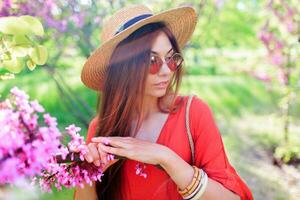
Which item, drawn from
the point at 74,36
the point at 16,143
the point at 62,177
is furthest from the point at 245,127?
the point at 16,143

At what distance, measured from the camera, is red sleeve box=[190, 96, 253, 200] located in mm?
2189

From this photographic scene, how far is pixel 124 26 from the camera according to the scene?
2.26m

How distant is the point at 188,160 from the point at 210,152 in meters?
0.12

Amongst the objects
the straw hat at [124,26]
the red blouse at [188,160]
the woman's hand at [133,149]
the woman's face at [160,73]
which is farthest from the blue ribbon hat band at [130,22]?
the woman's hand at [133,149]

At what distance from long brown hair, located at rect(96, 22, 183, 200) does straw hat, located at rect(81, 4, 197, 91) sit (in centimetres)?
4

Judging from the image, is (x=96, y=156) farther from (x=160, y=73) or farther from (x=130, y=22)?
(x=130, y=22)

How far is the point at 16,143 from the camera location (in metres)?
0.98

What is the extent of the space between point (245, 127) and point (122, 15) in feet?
26.8

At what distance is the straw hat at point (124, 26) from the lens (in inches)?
86.9

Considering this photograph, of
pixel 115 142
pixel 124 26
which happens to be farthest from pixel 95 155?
pixel 124 26

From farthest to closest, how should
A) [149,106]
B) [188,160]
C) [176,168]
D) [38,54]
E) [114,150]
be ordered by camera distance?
[149,106], [188,160], [176,168], [114,150], [38,54]

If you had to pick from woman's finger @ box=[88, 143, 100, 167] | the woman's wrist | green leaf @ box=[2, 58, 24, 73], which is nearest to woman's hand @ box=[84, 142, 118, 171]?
woman's finger @ box=[88, 143, 100, 167]

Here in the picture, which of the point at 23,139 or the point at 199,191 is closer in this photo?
the point at 23,139

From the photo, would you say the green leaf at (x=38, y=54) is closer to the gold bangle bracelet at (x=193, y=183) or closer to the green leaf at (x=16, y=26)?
the green leaf at (x=16, y=26)
